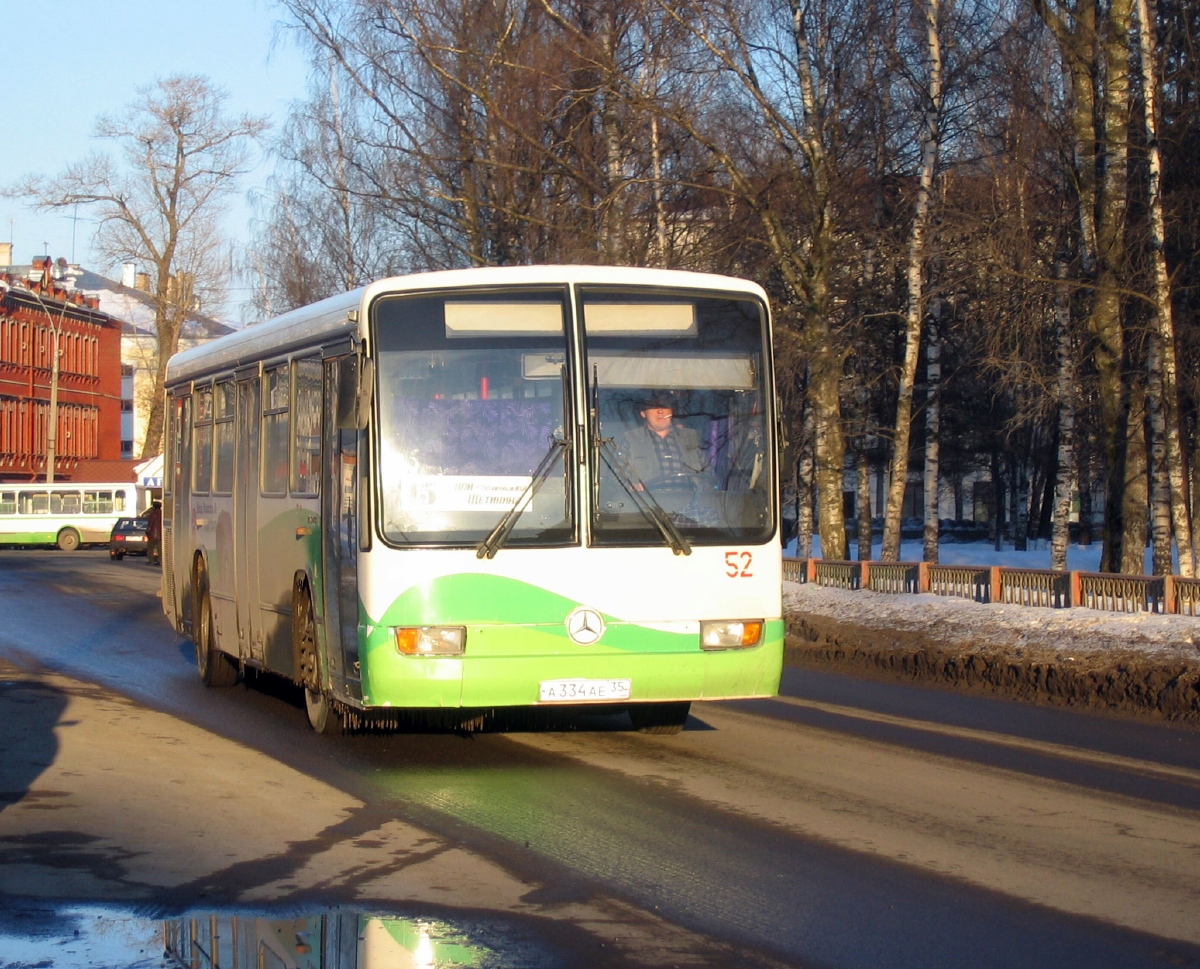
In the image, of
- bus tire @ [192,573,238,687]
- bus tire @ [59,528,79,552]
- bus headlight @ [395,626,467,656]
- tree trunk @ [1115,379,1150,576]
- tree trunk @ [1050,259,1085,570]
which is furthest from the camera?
bus tire @ [59,528,79,552]

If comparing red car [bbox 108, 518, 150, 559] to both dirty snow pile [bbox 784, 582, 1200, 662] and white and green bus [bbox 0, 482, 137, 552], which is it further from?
dirty snow pile [bbox 784, 582, 1200, 662]

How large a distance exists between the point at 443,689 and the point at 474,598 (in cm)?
54

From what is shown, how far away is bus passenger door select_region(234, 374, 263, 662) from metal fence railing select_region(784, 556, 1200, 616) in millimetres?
8339

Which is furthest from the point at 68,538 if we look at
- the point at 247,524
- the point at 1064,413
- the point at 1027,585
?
the point at 247,524

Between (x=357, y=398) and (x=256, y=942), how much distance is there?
4.12m

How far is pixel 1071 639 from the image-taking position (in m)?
15.2

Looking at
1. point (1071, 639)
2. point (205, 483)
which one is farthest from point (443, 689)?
point (1071, 639)

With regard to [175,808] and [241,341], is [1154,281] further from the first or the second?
[175,808]

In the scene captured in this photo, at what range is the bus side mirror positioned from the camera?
945 centimetres

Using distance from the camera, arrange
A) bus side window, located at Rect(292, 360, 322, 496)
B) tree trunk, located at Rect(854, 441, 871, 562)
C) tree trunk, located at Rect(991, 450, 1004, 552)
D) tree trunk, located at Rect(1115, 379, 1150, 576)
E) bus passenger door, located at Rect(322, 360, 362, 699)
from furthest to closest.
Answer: tree trunk, located at Rect(991, 450, 1004, 552) < tree trunk, located at Rect(854, 441, 871, 562) < tree trunk, located at Rect(1115, 379, 1150, 576) < bus side window, located at Rect(292, 360, 322, 496) < bus passenger door, located at Rect(322, 360, 362, 699)

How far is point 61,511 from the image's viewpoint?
6312cm

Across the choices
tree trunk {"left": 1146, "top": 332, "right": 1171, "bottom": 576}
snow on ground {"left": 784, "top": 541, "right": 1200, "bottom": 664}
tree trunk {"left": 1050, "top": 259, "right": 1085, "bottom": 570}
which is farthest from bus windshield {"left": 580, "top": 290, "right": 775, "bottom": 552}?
tree trunk {"left": 1050, "top": 259, "right": 1085, "bottom": 570}

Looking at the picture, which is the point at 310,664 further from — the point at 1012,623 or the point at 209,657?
the point at 1012,623

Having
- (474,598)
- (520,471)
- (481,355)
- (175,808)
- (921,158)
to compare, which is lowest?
(175,808)
